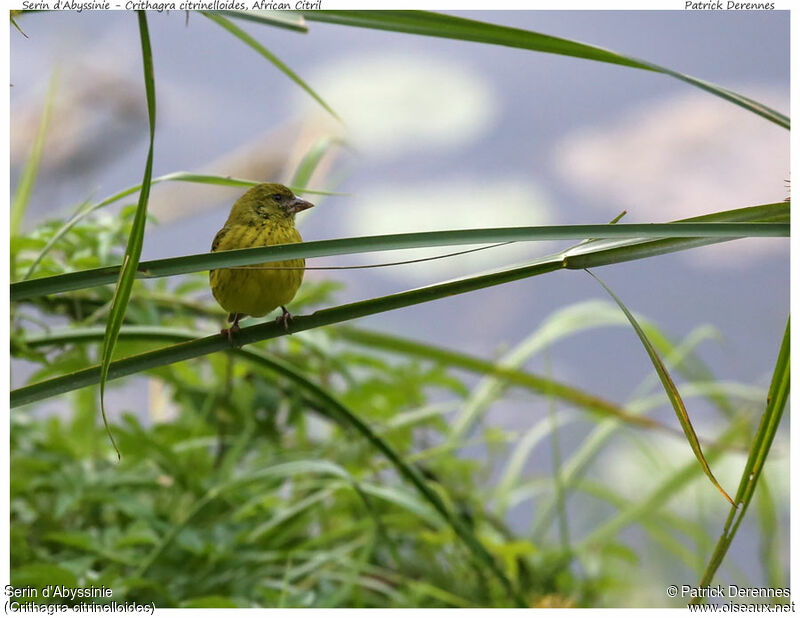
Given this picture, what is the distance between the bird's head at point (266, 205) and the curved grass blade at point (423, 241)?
42 cm

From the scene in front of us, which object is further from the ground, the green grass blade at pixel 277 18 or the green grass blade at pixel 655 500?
the green grass blade at pixel 277 18

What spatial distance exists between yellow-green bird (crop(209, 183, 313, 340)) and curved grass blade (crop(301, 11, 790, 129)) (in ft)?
1.08

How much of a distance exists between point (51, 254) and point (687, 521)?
3.86ft

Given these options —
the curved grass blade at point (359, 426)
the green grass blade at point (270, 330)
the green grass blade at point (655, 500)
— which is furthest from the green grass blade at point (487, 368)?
the green grass blade at point (270, 330)

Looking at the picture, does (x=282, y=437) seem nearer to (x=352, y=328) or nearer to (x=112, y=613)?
(x=352, y=328)

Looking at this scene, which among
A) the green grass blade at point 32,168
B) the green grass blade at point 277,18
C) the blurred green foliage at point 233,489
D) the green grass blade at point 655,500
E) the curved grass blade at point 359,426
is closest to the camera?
the green grass blade at point 277,18

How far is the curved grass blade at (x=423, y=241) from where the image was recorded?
18.3 inches

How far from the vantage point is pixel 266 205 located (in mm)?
937

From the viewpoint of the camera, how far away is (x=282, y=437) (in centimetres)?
126

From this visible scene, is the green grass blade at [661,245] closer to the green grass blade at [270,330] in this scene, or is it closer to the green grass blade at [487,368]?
the green grass blade at [270,330]

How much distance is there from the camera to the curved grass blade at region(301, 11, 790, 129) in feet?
1.56

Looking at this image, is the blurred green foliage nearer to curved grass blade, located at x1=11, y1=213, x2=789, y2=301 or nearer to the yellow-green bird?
the yellow-green bird

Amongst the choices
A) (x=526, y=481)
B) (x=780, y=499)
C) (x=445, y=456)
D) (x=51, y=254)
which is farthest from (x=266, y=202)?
(x=780, y=499)

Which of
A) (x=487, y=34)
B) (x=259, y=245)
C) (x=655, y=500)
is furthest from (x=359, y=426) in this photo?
(x=655, y=500)
